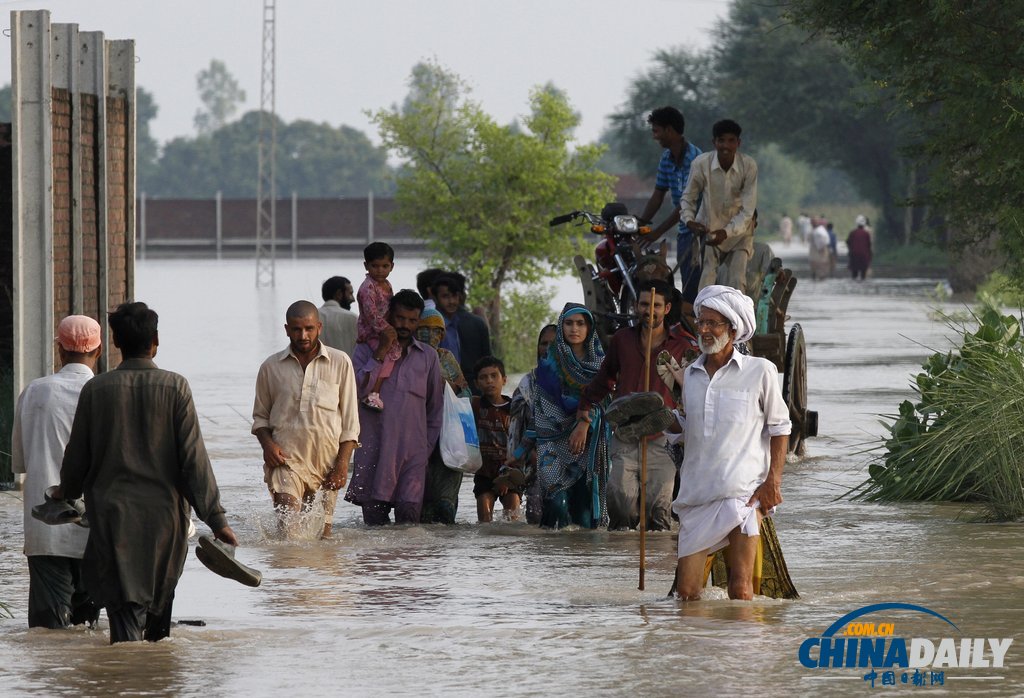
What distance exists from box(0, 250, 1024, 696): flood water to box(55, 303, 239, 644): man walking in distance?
38cm

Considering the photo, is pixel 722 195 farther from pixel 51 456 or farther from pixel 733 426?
pixel 51 456

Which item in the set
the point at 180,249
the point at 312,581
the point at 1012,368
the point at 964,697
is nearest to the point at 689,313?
the point at 1012,368

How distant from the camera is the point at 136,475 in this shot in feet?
24.4

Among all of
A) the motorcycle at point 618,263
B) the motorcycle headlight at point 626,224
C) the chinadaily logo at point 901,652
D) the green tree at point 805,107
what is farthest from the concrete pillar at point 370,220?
the chinadaily logo at point 901,652

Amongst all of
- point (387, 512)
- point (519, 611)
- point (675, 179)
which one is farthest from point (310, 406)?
point (675, 179)

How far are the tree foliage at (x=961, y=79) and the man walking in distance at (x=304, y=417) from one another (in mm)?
4730

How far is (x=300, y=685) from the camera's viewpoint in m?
7.17

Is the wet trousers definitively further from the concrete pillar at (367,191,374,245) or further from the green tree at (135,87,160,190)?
the green tree at (135,87,160,190)

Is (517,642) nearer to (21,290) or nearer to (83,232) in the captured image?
(21,290)

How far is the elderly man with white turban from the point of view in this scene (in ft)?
26.7

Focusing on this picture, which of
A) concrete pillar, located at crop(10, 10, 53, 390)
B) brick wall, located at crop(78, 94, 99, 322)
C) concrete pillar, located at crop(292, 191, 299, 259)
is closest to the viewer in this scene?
concrete pillar, located at crop(10, 10, 53, 390)

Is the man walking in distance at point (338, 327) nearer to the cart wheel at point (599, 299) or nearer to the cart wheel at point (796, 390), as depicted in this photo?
the cart wheel at point (599, 299)

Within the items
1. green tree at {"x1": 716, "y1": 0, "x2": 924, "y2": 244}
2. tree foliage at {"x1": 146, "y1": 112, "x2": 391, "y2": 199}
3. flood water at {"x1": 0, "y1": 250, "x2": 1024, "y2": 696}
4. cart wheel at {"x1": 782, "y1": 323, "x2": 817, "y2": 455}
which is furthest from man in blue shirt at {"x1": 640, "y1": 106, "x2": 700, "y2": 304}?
tree foliage at {"x1": 146, "y1": 112, "x2": 391, "y2": 199}

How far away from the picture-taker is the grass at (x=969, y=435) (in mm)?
11703
